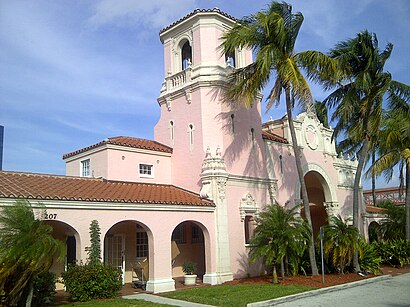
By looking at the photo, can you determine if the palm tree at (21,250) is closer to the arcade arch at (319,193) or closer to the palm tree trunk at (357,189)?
the palm tree trunk at (357,189)

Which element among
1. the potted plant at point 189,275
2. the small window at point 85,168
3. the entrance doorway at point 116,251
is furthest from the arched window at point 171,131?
the potted plant at point 189,275

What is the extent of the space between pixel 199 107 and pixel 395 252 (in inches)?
539

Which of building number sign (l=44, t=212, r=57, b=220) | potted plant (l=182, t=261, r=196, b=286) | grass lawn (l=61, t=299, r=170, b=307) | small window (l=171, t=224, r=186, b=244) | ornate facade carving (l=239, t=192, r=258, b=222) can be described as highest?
ornate facade carving (l=239, t=192, r=258, b=222)

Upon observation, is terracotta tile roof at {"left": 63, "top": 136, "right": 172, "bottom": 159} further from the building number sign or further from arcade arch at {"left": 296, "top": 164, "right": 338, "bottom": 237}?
arcade arch at {"left": 296, "top": 164, "right": 338, "bottom": 237}

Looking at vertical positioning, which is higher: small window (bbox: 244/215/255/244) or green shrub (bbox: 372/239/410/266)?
small window (bbox: 244/215/255/244)

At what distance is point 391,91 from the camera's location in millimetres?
23109

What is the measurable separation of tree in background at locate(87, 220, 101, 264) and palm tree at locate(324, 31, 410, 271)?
1199cm

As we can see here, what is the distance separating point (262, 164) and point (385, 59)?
802 cm

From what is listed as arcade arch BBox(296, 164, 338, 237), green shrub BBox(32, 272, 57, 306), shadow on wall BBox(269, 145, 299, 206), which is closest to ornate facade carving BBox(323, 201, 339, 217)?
arcade arch BBox(296, 164, 338, 237)

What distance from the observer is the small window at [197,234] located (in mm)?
21469

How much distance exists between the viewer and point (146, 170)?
21.5 m

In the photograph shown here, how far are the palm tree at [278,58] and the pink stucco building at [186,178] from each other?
9.92 feet

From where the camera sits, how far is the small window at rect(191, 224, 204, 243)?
2147 centimetres

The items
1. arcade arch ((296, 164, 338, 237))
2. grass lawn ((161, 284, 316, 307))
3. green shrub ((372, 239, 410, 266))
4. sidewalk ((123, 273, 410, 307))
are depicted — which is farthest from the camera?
arcade arch ((296, 164, 338, 237))
